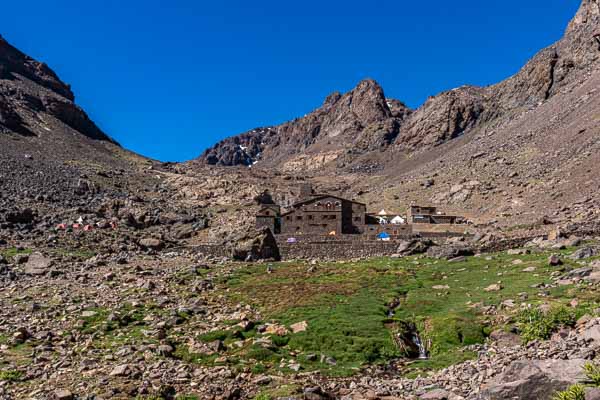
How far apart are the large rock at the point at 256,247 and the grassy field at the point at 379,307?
5.95m

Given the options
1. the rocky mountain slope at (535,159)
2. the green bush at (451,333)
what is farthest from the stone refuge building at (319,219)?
the green bush at (451,333)

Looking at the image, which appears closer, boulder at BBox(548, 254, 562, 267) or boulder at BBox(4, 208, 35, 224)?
boulder at BBox(548, 254, 562, 267)

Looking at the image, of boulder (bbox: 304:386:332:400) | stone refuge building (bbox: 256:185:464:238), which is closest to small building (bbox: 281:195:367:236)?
stone refuge building (bbox: 256:185:464:238)

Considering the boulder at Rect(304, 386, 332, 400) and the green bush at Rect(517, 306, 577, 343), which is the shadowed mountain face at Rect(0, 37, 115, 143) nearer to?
the boulder at Rect(304, 386, 332, 400)

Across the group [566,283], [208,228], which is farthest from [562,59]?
[566,283]

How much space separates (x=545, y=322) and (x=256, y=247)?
117 ft

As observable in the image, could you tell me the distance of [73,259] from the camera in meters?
47.1

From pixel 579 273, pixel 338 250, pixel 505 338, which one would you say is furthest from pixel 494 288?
pixel 338 250

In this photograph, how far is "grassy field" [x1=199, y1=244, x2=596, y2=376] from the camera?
2459cm

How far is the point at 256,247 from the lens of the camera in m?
54.9

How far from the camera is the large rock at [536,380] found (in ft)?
50.8

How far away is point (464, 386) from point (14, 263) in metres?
39.3

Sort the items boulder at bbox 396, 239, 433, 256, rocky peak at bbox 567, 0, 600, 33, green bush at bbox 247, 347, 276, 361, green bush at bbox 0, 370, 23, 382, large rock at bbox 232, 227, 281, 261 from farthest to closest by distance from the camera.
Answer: rocky peak at bbox 567, 0, 600, 33 → boulder at bbox 396, 239, 433, 256 → large rock at bbox 232, 227, 281, 261 → green bush at bbox 247, 347, 276, 361 → green bush at bbox 0, 370, 23, 382

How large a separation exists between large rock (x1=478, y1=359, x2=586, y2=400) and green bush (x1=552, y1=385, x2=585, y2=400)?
2.56ft
